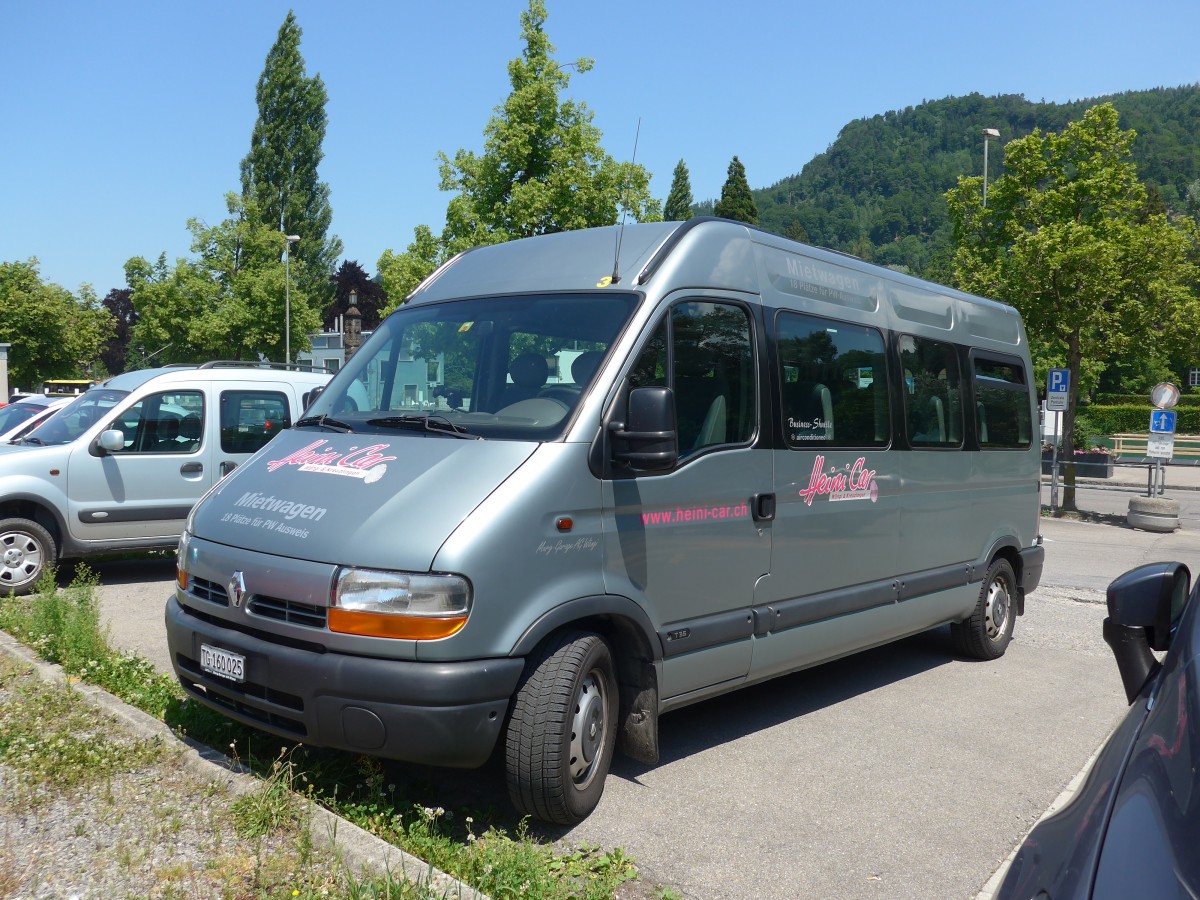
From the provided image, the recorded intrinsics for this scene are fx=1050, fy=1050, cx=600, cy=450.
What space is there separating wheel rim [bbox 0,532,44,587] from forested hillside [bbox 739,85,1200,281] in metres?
128

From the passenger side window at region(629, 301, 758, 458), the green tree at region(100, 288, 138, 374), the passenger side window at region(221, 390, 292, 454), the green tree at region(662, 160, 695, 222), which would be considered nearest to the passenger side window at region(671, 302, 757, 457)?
the passenger side window at region(629, 301, 758, 458)

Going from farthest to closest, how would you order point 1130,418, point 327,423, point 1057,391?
point 1130,418 < point 1057,391 < point 327,423

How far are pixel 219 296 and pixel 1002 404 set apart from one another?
1599 inches

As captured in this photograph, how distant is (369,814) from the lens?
4270mm

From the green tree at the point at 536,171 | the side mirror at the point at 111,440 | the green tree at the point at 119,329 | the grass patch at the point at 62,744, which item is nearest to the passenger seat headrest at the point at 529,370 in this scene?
the grass patch at the point at 62,744

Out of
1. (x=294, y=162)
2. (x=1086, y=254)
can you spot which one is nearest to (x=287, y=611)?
(x=1086, y=254)

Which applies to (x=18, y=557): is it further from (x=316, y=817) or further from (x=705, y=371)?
(x=705, y=371)

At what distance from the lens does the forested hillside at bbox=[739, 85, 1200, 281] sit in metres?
142

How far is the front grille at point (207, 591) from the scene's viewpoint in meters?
4.51

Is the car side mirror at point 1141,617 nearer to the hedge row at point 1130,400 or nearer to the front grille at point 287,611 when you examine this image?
the front grille at point 287,611

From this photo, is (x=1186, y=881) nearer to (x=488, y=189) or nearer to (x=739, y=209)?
(x=488, y=189)

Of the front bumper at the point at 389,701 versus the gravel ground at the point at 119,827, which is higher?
the front bumper at the point at 389,701

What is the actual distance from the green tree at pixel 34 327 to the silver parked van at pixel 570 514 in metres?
51.1

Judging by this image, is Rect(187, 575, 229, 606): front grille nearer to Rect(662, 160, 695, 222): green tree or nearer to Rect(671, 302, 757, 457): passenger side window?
Rect(671, 302, 757, 457): passenger side window
